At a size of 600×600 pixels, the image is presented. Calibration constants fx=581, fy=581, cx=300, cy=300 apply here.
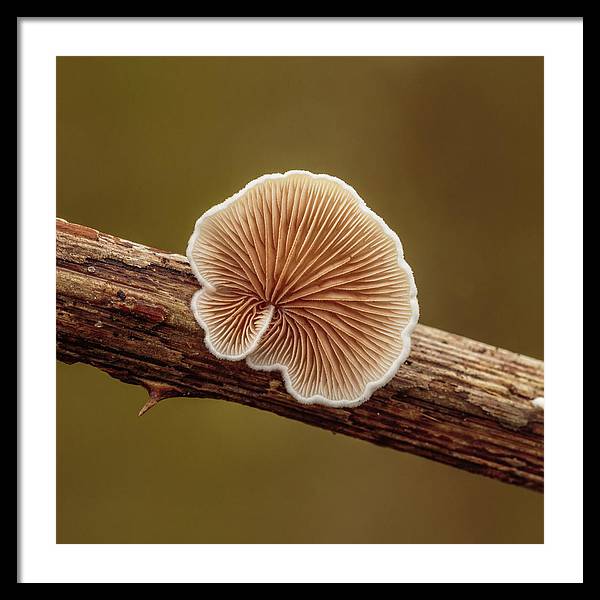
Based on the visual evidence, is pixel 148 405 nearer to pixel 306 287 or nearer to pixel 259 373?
pixel 259 373

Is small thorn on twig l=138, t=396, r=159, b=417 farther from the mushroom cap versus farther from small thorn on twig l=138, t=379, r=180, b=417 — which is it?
the mushroom cap

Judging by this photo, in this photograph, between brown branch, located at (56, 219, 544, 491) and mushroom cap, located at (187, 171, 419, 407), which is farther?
brown branch, located at (56, 219, 544, 491)

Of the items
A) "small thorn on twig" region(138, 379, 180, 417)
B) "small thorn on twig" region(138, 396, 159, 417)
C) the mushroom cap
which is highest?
the mushroom cap

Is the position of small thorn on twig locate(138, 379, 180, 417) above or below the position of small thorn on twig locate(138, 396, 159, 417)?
above

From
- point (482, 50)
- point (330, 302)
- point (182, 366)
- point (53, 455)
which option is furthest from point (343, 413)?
point (482, 50)

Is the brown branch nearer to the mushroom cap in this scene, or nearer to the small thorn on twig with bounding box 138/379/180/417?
the small thorn on twig with bounding box 138/379/180/417

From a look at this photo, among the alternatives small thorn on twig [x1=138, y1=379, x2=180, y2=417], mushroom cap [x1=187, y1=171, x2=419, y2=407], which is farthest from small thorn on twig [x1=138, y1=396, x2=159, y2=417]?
mushroom cap [x1=187, y1=171, x2=419, y2=407]

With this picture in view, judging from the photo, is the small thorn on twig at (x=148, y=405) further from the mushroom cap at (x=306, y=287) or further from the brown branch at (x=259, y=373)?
the mushroom cap at (x=306, y=287)
